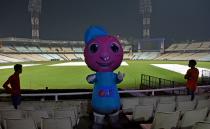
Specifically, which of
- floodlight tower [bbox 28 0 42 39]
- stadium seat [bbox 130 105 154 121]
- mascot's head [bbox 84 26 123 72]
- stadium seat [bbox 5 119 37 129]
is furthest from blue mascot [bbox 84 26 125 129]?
floodlight tower [bbox 28 0 42 39]

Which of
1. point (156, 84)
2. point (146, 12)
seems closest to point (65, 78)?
point (156, 84)

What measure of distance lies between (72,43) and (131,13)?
25305 mm

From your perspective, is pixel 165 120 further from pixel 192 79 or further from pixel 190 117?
pixel 192 79

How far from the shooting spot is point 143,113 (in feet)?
23.7

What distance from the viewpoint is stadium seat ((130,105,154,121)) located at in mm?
7138

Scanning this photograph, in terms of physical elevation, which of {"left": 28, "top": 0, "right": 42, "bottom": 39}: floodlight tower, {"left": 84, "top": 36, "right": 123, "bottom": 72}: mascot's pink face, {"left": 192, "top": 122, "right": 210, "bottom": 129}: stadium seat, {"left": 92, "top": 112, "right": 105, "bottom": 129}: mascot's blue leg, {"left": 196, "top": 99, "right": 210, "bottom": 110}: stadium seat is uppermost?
{"left": 28, "top": 0, "right": 42, "bottom": 39}: floodlight tower

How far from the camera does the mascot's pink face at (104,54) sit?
26.7ft

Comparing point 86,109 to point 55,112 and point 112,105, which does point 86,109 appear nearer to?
point 112,105

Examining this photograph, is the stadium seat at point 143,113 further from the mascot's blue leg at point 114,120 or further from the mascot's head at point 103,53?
the mascot's head at point 103,53

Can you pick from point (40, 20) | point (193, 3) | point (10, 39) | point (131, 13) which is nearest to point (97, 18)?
point (131, 13)

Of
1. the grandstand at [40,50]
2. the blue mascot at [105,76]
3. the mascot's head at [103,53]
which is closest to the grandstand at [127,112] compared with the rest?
the blue mascot at [105,76]

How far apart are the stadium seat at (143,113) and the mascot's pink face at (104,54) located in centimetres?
156

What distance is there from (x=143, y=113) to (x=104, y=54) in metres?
1.87

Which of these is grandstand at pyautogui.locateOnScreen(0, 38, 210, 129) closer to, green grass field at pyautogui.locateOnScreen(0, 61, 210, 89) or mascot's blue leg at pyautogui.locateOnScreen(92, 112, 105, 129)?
mascot's blue leg at pyautogui.locateOnScreen(92, 112, 105, 129)
